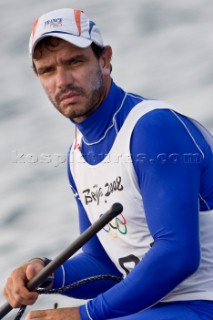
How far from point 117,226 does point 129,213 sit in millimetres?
89

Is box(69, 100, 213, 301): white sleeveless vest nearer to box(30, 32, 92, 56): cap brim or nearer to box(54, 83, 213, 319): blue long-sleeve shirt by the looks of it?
box(54, 83, 213, 319): blue long-sleeve shirt

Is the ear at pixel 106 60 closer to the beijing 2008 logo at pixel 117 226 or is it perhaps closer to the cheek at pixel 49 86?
the cheek at pixel 49 86

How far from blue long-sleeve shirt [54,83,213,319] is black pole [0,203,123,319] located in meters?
0.14

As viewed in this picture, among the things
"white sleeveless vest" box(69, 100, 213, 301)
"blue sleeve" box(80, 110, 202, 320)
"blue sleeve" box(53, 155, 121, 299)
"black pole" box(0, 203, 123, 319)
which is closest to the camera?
"black pole" box(0, 203, 123, 319)

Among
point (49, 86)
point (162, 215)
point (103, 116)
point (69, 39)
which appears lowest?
point (162, 215)

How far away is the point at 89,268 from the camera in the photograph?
410cm

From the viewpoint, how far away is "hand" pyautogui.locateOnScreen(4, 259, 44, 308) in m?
3.77

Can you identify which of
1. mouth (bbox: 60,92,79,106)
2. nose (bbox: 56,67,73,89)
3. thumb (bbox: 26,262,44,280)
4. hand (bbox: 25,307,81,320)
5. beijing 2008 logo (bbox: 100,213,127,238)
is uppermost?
nose (bbox: 56,67,73,89)

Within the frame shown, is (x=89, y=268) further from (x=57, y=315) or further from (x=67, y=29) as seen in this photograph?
(x=67, y=29)

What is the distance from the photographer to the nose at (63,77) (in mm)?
3758

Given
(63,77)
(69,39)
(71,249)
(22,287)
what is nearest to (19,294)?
(22,287)

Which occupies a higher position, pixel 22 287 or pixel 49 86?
pixel 49 86

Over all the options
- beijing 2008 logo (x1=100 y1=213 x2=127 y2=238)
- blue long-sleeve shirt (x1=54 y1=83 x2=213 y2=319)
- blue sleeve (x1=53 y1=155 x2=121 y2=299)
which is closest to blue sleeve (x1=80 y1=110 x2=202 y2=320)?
blue long-sleeve shirt (x1=54 y1=83 x2=213 y2=319)

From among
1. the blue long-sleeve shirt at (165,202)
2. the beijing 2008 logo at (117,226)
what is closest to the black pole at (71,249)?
the blue long-sleeve shirt at (165,202)
